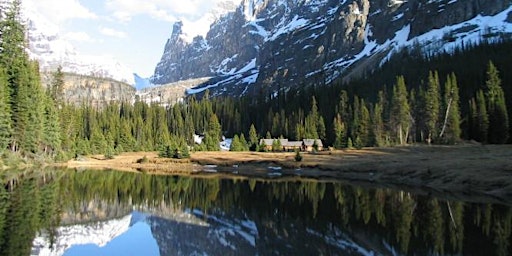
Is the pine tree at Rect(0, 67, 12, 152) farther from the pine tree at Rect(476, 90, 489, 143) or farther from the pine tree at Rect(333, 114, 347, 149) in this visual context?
the pine tree at Rect(476, 90, 489, 143)

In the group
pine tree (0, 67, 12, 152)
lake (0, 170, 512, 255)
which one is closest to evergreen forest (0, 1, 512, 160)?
pine tree (0, 67, 12, 152)

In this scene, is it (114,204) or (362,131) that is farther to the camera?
(362,131)

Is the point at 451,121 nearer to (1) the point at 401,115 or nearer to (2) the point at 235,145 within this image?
(1) the point at 401,115

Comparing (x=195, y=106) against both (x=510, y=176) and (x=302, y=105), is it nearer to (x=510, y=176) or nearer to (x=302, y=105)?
(x=302, y=105)

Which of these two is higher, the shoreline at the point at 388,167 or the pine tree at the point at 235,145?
the pine tree at the point at 235,145

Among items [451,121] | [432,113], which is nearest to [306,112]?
[432,113]

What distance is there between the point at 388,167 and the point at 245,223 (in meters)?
39.2

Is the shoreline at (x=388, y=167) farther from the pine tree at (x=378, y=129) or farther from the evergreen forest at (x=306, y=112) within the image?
the evergreen forest at (x=306, y=112)

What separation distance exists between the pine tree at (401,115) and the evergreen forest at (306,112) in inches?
8.8

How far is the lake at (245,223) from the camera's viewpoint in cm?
2369

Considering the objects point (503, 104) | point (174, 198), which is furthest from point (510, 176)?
point (503, 104)

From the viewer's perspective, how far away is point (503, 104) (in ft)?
307

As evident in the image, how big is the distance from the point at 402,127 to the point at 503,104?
2135cm

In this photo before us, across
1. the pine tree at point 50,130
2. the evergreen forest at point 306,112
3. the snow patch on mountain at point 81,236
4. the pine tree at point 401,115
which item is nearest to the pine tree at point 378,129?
the evergreen forest at point 306,112
